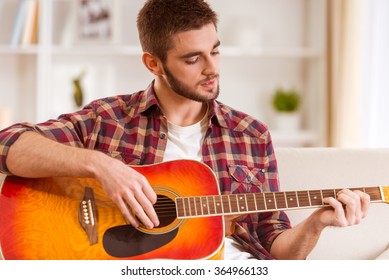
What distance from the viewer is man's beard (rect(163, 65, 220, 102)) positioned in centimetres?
161

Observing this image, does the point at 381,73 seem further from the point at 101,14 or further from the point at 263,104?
the point at 101,14

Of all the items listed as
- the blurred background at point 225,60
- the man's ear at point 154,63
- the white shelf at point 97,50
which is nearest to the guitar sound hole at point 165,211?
the man's ear at point 154,63

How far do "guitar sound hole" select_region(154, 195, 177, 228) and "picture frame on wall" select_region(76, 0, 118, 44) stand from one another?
2.33 meters

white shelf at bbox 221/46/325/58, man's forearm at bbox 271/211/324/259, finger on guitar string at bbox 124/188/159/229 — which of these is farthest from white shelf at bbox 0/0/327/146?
finger on guitar string at bbox 124/188/159/229

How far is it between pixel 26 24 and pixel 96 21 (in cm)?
37

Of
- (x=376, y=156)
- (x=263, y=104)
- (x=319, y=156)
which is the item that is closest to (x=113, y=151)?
(x=319, y=156)

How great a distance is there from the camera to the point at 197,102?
1688mm

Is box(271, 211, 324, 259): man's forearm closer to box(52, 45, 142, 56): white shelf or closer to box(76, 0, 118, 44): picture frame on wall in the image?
box(52, 45, 142, 56): white shelf

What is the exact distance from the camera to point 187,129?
1.65m

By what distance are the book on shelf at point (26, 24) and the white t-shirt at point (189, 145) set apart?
6.97 ft

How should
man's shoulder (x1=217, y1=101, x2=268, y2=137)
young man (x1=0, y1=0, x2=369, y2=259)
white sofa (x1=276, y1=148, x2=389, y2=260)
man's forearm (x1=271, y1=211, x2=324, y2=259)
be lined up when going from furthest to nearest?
white sofa (x1=276, y1=148, x2=389, y2=260), man's shoulder (x1=217, y1=101, x2=268, y2=137), young man (x1=0, y1=0, x2=369, y2=259), man's forearm (x1=271, y1=211, x2=324, y2=259)

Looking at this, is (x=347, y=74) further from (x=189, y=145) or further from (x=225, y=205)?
(x=225, y=205)

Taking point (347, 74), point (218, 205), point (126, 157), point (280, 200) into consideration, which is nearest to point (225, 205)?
point (218, 205)
